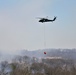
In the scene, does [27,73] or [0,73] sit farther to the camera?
[0,73]

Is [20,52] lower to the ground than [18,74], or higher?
higher

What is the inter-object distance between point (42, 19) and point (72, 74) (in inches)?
627

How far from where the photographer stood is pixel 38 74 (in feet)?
124

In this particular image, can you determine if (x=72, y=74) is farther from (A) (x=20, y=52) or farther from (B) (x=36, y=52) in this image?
(B) (x=36, y=52)

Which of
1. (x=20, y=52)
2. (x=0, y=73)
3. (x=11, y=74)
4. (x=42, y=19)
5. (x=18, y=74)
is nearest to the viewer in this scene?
(x=42, y=19)

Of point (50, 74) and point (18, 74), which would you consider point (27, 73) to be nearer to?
point (18, 74)

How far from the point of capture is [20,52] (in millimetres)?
92500

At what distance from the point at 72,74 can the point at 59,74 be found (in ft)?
6.79

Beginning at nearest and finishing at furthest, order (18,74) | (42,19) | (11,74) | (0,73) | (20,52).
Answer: (42,19) < (18,74) < (11,74) < (0,73) < (20,52)

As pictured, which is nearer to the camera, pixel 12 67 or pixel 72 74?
pixel 72 74

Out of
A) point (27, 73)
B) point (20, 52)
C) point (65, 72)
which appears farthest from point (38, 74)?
point (20, 52)

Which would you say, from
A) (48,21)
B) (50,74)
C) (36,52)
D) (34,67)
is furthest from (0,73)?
(36,52)

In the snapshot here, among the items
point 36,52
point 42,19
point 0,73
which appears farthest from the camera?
point 36,52

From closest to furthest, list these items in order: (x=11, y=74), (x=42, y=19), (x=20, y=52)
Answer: (x=42, y=19) → (x=11, y=74) → (x=20, y=52)
